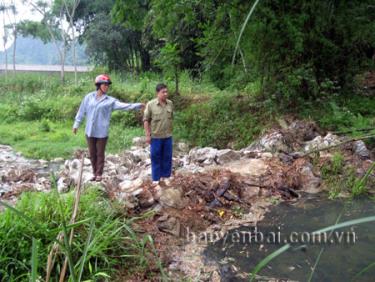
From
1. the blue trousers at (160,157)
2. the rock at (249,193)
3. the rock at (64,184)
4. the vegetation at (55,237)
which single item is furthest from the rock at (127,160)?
the vegetation at (55,237)

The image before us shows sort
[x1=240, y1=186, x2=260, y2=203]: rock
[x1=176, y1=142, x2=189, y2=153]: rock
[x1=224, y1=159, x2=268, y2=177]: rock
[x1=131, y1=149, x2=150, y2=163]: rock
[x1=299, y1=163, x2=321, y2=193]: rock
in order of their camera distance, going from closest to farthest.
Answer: [x1=240, y1=186, x2=260, y2=203]: rock
[x1=299, y1=163, x2=321, y2=193]: rock
[x1=224, y1=159, x2=268, y2=177]: rock
[x1=131, y1=149, x2=150, y2=163]: rock
[x1=176, y1=142, x2=189, y2=153]: rock

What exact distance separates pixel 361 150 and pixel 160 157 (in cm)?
366

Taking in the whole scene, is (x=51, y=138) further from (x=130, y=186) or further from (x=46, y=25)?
(x=46, y=25)

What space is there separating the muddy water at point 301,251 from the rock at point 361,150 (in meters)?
1.88

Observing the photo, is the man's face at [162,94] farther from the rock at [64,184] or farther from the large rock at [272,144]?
the large rock at [272,144]

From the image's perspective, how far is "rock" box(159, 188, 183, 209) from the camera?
4.59m

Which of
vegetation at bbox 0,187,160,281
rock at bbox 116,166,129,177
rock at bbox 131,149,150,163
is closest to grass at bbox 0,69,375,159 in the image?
rock at bbox 131,149,150,163

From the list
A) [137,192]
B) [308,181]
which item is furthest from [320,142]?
[137,192]

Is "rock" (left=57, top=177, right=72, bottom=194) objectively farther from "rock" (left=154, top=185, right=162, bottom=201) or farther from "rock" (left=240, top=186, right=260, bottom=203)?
"rock" (left=240, top=186, right=260, bottom=203)

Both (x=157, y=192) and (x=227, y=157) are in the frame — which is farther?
(x=227, y=157)

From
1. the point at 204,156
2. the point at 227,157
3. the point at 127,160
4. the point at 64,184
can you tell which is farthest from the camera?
the point at 127,160

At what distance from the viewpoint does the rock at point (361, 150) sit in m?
6.90

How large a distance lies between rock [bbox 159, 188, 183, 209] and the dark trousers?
1.18m

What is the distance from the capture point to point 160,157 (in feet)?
17.8
